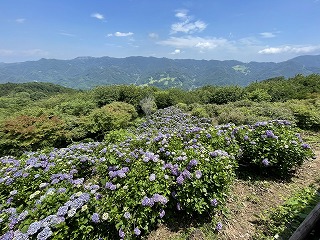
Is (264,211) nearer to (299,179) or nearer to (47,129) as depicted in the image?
(299,179)

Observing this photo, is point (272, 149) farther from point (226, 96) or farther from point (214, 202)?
point (226, 96)

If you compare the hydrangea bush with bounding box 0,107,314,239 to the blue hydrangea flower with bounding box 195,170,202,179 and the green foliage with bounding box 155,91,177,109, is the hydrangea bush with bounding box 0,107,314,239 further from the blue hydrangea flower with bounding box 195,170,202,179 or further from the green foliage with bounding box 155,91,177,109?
the green foliage with bounding box 155,91,177,109

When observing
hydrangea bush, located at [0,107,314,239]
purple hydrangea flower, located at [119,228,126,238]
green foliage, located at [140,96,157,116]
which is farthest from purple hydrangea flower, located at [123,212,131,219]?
green foliage, located at [140,96,157,116]

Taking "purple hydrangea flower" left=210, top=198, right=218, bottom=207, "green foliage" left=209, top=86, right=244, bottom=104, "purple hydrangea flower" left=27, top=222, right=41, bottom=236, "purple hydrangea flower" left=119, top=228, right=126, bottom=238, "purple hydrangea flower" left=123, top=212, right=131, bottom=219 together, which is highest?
"purple hydrangea flower" left=27, top=222, right=41, bottom=236

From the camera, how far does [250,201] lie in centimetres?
382

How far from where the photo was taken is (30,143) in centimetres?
1196

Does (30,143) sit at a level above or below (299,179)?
below

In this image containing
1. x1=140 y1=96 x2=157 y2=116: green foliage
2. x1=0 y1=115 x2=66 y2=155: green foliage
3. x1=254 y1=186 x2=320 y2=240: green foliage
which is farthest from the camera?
x1=140 y1=96 x2=157 y2=116: green foliage

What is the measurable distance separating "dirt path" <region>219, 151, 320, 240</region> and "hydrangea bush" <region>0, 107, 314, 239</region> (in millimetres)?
388

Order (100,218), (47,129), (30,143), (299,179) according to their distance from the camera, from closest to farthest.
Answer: (100,218) < (299,179) < (30,143) < (47,129)

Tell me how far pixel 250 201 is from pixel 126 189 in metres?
2.60

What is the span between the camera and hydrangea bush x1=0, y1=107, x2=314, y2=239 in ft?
8.35

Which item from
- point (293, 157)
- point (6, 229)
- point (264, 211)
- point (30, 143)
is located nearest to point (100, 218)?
point (6, 229)

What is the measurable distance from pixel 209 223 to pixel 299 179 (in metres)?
2.79
